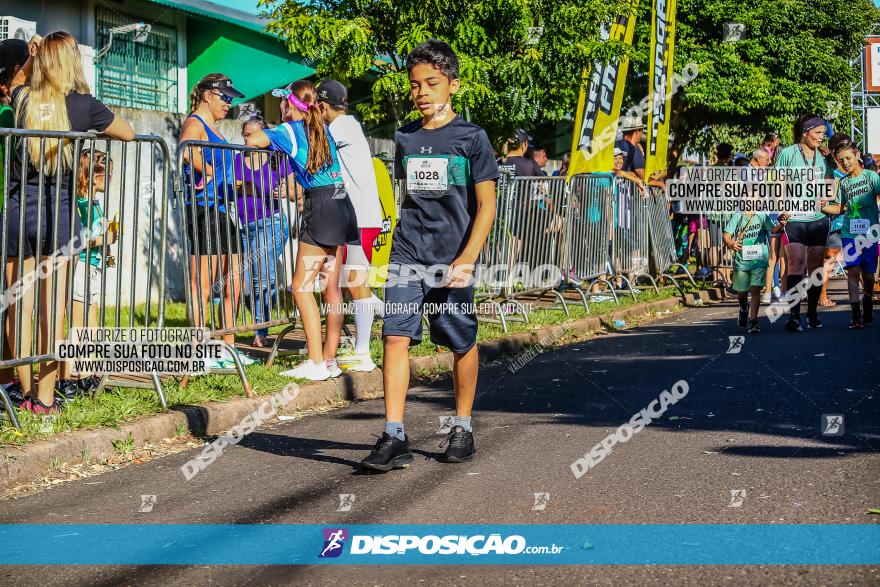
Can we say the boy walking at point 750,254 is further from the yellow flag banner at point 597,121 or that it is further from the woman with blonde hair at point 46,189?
the woman with blonde hair at point 46,189

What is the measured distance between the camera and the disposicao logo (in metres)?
4.20

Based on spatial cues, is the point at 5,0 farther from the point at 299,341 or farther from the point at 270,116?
the point at 299,341

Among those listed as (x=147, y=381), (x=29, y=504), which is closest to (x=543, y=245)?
(x=147, y=381)

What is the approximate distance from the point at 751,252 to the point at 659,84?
6.72m

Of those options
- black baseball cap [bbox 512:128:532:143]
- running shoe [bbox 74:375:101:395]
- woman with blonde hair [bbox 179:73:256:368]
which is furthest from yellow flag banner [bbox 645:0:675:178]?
running shoe [bbox 74:375:101:395]

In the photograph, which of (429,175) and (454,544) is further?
(429,175)

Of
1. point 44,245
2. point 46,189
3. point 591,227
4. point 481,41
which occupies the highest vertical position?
point 481,41

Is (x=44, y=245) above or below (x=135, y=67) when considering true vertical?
below

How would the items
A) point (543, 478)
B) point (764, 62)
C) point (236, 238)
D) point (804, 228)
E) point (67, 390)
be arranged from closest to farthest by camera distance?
1. point (543, 478)
2. point (67, 390)
3. point (236, 238)
4. point (804, 228)
5. point (764, 62)

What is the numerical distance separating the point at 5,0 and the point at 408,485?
56.7 feet

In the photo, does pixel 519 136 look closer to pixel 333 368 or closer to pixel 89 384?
pixel 333 368

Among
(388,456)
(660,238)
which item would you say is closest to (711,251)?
(660,238)

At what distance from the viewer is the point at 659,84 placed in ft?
60.3

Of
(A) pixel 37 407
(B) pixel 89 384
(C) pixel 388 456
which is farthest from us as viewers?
(B) pixel 89 384
